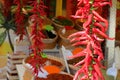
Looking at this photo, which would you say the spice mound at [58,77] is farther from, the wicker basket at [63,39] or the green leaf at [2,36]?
the green leaf at [2,36]

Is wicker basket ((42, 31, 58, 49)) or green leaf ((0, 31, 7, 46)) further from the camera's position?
green leaf ((0, 31, 7, 46))

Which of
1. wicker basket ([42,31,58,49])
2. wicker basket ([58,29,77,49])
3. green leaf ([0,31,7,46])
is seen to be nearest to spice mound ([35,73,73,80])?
wicker basket ([58,29,77,49])

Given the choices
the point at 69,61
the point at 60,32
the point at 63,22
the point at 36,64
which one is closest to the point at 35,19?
the point at 36,64

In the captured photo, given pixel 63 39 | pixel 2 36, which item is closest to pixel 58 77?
pixel 63 39

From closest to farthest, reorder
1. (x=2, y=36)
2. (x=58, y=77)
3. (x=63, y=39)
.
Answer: (x=58, y=77) → (x=63, y=39) → (x=2, y=36)

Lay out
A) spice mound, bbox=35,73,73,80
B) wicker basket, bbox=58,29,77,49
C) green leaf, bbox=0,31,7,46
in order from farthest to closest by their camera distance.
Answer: green leaf, bbox=0,31,7,46 < wicker basket, bbox=58,29,77,49 < spice mound, bbox=35,73,73,80

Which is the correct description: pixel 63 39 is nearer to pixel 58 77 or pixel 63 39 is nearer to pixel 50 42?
pixel 50 42

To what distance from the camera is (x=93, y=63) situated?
116cm

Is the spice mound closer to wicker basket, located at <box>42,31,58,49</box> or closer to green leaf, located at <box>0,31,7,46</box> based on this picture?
wicker basket, located at <box>42,31,58,49</box>

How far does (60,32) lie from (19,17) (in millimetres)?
524

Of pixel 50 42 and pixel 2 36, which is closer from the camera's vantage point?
pixel 50 42

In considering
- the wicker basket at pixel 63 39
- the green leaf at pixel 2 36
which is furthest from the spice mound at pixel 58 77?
the green leaf at pixel 2 36

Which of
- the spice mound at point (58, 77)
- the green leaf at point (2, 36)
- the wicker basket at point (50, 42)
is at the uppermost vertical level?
the wicker basket at point (50, 42)

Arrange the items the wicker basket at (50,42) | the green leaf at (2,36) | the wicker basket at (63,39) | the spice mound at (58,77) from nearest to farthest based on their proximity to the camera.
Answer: the spice mound at (58,77) → the wicker basket at (63,39) → the wicker basket at (50,42) → the green leaf at (2,36)
